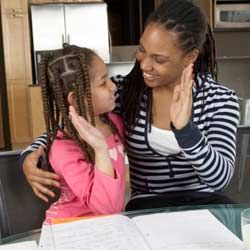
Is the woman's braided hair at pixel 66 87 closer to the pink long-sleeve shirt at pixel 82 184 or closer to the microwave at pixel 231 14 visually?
the pink long-sleeve shirt at pixel 82 184

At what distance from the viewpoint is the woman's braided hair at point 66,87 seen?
1192 mm

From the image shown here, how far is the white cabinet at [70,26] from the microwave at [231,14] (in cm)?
138

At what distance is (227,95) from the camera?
4.57 feet

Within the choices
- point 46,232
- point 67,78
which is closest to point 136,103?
point 67,78

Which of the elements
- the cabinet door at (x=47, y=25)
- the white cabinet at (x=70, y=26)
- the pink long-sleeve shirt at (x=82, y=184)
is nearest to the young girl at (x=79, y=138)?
the pink long-sleeve shirt at (x=82, y=184)

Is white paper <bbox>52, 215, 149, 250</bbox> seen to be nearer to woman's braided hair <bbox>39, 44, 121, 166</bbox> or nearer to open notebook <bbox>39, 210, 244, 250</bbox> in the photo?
open notebook <bbox>39, 210, 244, 250</bbox>

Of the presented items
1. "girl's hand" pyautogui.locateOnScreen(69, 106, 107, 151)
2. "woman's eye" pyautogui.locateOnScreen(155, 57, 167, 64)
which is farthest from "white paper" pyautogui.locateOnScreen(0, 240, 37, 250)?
"woman's eye" pyautogui.locateOnScreen(155, 57, 167, 64)

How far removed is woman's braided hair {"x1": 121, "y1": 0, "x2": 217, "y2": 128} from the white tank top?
0.07 m

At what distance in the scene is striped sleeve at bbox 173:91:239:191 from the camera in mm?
1129

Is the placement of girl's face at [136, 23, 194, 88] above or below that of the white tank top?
above

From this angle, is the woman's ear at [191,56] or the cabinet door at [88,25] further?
the cabinet door at [88,25]

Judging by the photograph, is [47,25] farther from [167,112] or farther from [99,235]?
[99,235]

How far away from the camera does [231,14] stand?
17.9 ft

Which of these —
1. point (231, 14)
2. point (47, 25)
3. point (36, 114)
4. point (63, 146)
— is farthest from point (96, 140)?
point (231, 14)
